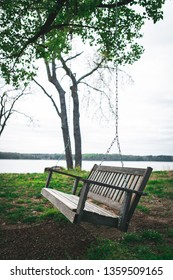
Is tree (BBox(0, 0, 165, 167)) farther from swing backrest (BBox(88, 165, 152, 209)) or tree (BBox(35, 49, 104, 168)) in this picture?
tree (BBox(35, 49, 104, 168))

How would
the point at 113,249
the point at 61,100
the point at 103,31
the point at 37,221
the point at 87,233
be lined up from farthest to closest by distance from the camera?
the point at 61,100 → the point at 103,31 → the point at 37,221 → the point at 87,233 → the point at 113,249

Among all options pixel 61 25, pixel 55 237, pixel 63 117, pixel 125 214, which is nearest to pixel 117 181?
pixel 125 214

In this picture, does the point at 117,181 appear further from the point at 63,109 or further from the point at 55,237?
the point at 63,109

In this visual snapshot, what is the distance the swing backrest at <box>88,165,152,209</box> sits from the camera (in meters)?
3.75

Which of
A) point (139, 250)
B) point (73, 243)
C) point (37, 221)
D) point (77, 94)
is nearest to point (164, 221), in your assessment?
point (139, 250)

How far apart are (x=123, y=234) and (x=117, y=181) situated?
928 millimetres

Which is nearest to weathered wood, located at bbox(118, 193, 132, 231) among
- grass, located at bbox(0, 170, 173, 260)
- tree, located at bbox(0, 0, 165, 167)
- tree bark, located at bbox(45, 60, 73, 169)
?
grass, located at bbox(0, 170, 173, 260)

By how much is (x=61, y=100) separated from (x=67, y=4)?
10.3m

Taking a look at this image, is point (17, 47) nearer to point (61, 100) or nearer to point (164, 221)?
point (164, 221)

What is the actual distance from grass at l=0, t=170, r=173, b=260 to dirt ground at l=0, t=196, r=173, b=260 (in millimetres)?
148

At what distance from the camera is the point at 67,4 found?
264 inches

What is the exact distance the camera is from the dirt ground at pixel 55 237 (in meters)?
3.64

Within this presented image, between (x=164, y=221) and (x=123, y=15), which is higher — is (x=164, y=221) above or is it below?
below

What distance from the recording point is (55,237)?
423 centimetres
